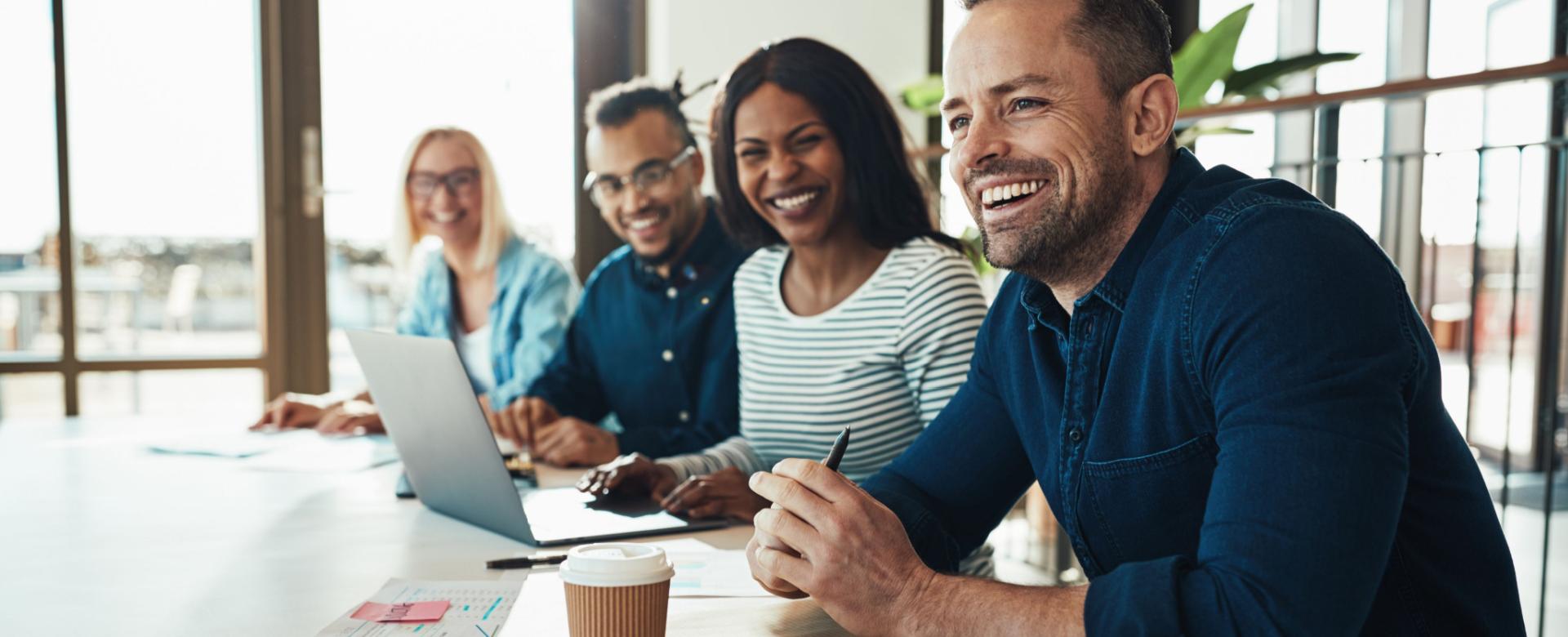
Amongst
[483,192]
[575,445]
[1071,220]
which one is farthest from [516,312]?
[1071,220]

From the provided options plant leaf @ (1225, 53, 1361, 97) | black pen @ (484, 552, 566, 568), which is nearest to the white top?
black pen @ (484, 552, 566, 568)

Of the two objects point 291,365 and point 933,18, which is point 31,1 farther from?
point 933,18

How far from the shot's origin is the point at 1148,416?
0.89 m

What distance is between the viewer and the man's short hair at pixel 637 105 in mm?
2062

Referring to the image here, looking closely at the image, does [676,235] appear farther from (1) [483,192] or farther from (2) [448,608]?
(2) [448,608]

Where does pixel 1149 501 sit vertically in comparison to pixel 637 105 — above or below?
below

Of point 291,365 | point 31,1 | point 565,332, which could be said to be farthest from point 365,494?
point 31,1

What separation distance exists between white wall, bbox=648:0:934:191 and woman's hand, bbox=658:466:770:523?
2346mm

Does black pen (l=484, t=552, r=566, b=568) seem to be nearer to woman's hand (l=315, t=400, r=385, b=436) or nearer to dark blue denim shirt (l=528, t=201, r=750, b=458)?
dark blue denim shirt (l=528, t=201, r=750, b=458)

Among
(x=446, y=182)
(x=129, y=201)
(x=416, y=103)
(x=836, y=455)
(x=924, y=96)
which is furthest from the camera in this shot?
(x=924, y=96)

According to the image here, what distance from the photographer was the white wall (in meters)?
3.71

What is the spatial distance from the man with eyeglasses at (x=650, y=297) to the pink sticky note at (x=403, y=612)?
935 mm

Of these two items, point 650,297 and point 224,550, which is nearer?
point 224,550

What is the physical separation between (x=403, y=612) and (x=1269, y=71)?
9.16ft
